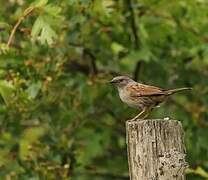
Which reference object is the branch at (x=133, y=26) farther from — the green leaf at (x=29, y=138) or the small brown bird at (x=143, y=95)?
the small brown bird at (x=143, y=95)

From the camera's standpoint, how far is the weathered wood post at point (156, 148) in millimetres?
5688

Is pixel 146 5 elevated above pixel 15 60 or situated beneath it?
elevated above

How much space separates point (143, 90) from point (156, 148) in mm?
1308

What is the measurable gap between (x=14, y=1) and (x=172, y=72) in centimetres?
223

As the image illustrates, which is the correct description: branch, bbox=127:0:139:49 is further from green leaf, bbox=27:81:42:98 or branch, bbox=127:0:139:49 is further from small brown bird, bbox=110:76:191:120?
small brown bird, bbox=110:76:191:120

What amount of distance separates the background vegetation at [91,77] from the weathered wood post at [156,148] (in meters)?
2.36

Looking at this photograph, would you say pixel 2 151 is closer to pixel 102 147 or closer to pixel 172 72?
pixel 102 147

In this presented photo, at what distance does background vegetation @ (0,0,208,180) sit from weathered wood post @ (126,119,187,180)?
2360 mm

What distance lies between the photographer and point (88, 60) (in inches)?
397

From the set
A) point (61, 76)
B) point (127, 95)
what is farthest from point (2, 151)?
point (127, 95)

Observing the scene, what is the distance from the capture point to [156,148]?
568 centimetres

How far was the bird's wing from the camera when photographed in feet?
22.4

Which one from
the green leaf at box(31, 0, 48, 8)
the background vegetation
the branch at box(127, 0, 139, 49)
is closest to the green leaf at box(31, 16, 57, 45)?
the green leaf at box(31, 0, 48, 8)

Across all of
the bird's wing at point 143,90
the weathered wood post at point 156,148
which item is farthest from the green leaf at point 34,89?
the weathered wood post at point 156,148
